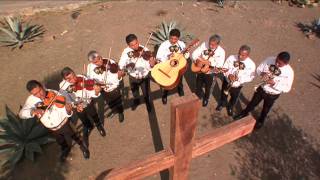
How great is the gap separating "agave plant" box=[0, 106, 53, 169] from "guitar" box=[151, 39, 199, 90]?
2568 mm

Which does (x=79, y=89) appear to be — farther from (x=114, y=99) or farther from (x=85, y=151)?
(x=85, y=151)

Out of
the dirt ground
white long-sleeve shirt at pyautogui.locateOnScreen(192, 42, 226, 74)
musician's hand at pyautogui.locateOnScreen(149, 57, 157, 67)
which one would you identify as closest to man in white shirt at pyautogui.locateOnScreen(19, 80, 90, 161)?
the dirt ground

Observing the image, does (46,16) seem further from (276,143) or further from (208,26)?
(276,143)

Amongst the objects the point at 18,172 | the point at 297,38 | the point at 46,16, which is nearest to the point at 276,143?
the point at 297,38

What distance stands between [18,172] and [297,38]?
8.47 meters

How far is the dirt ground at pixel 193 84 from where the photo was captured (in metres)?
5.76

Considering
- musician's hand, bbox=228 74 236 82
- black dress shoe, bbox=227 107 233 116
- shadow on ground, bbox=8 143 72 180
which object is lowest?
shadow on ground, bbox=8 143 72 180

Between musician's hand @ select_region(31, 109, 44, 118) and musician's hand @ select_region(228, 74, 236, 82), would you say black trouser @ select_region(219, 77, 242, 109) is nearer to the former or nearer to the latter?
musician's hand @ select_region(228, 74, 236, 82)

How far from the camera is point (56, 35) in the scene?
30.8ft

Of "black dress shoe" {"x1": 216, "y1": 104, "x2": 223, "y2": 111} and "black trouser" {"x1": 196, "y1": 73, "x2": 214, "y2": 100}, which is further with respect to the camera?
"black dress shoe" {"x1": 216, "y1": 104, "x2": 223, "y2": 111}

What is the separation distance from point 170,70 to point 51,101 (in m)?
2.28

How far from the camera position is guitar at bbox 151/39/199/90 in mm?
5648

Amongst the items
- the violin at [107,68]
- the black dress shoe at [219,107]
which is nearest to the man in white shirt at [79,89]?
the violin at [107,68]

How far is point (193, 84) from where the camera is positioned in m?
7.59
